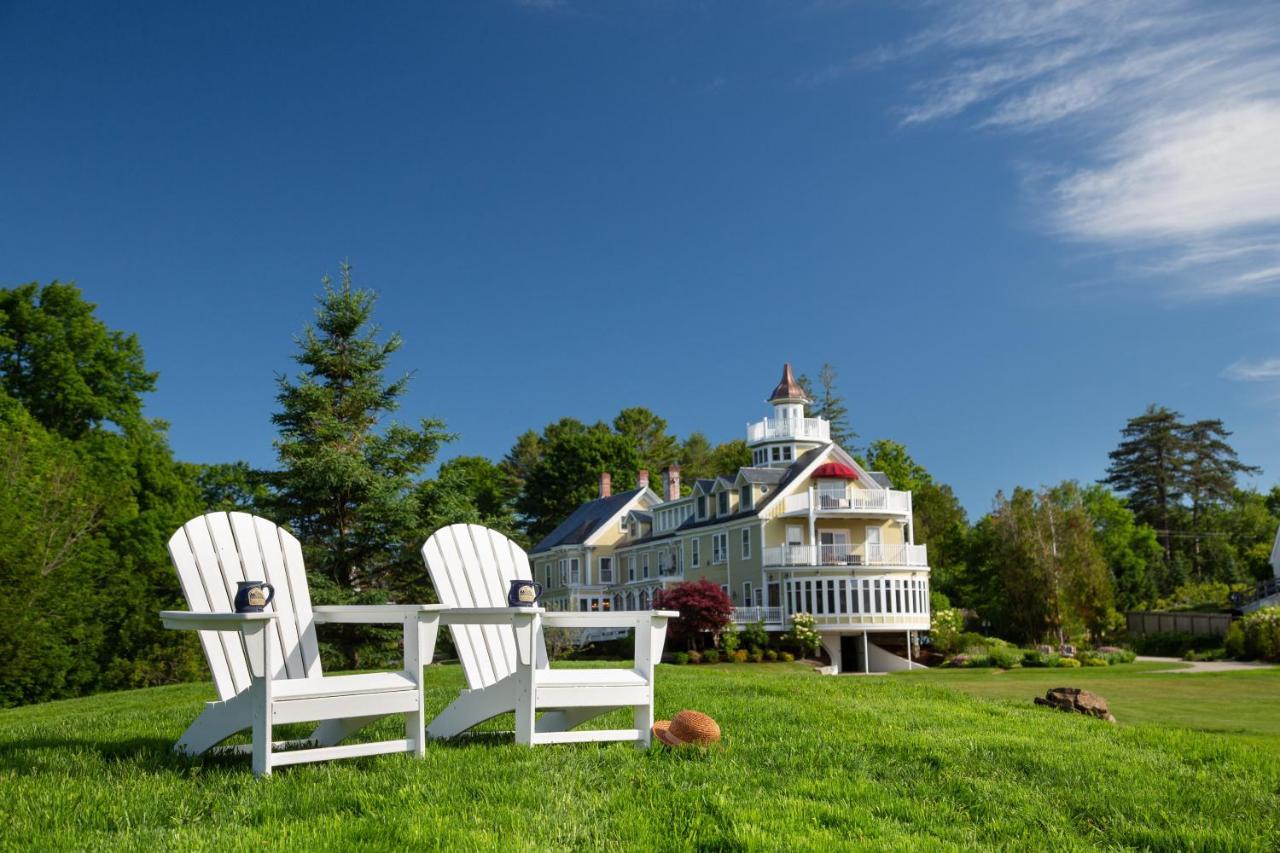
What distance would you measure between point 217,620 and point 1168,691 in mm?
18323

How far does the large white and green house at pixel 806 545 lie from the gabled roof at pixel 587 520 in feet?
11.2

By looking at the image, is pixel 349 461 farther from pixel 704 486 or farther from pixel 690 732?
pixel 704 486

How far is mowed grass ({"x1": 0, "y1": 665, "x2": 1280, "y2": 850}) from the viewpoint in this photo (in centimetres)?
444

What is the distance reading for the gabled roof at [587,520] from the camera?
47281 mm

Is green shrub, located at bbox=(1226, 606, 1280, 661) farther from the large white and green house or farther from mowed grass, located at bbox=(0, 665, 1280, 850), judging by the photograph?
mowed grass, located at bbox=(0, 665, 1280, 850)

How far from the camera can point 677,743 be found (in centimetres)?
627

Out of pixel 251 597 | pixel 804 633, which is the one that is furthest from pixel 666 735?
pixel 804 633

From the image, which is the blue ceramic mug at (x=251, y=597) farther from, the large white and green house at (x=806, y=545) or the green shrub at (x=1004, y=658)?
the large white and green house at (x=806, y=545)

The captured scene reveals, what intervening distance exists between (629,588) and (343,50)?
25.4 meters

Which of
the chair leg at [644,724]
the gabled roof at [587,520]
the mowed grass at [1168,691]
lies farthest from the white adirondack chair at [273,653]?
the gabled roof at [587,520]

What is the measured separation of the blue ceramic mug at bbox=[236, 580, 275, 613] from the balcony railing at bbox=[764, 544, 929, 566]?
104 feet

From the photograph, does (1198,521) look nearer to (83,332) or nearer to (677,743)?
(83,332)

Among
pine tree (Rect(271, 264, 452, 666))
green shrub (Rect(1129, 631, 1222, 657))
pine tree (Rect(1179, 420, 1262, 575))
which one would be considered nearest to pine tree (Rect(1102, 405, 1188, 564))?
pine tree (Rect(1179, 420, 1262, 575))

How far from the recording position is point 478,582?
6.95m
